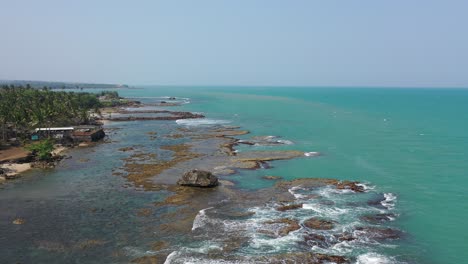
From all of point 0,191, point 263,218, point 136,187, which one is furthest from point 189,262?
point 0,191

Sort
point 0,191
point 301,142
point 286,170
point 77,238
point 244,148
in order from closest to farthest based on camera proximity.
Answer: point 77,238 → point 0,191 → point 286,170 → point 244,148 → point 301,142

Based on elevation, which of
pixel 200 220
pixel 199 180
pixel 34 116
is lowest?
pixel 200 220

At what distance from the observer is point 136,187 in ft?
195

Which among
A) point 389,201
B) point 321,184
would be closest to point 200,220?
point 321,184

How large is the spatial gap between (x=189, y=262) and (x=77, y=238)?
13.4 meters

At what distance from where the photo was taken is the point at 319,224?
141 ft

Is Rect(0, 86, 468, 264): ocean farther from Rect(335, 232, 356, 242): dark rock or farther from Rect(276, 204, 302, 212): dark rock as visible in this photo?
Rect(276, 204, 302, 212): dark rock

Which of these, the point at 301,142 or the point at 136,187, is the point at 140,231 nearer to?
the point at 136,187

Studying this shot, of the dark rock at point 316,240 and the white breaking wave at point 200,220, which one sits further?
the white breaking wave at point 200,220

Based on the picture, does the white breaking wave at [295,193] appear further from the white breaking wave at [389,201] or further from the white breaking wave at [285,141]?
the white breaking wave at [285,141]

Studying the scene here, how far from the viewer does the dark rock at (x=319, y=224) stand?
140 ft

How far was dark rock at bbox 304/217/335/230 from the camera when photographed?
4259cm

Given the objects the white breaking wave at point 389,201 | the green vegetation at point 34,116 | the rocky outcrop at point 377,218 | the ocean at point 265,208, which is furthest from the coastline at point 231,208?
the green vegetation at point 34,116

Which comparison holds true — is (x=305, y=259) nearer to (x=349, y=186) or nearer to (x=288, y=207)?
(x=288, y=207)
